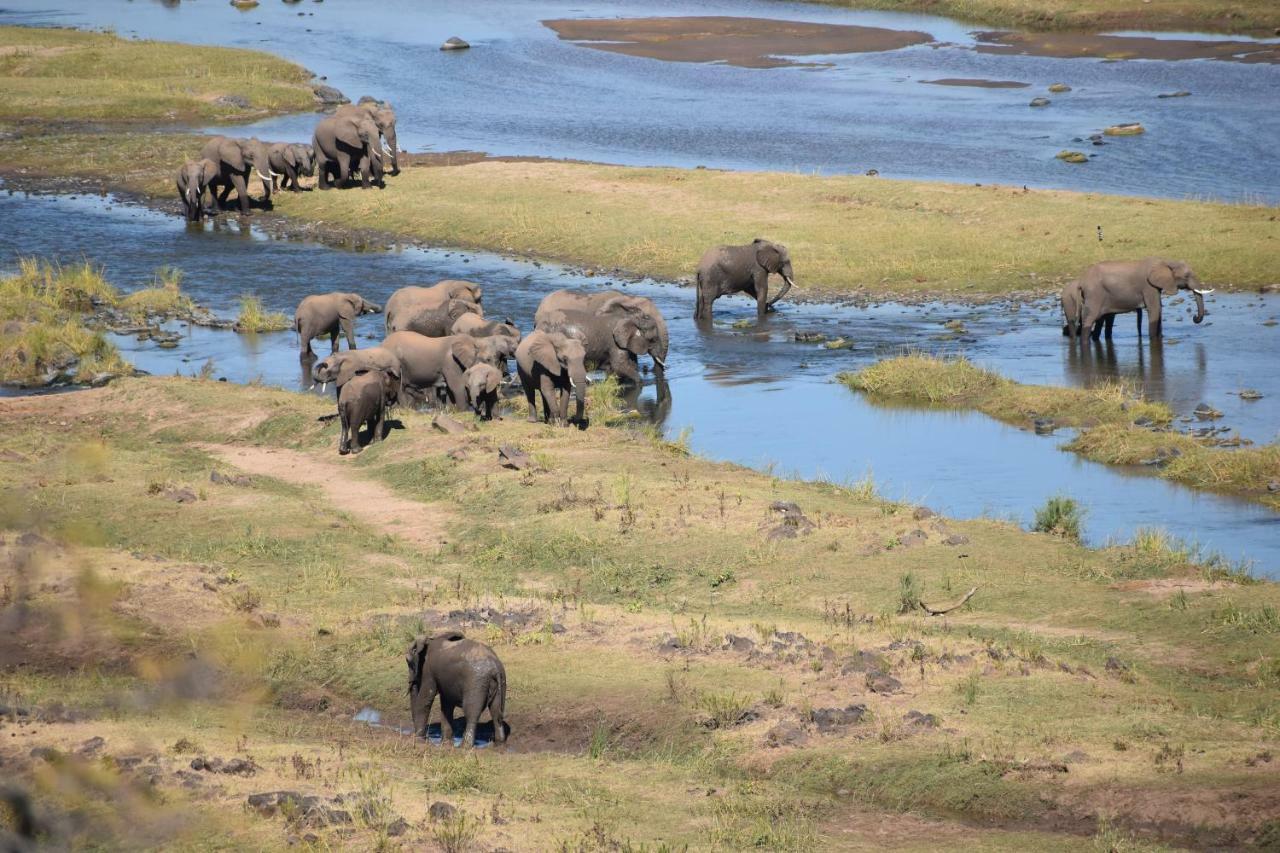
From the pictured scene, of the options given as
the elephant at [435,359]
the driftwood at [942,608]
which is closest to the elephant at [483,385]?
the elephant at [435,359]

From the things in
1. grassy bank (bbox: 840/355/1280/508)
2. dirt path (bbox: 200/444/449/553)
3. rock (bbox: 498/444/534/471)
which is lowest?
grassy bank (bbox: 840/355/1280/508)

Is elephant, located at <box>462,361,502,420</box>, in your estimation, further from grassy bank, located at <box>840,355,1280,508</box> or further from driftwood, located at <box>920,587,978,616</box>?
driftwood, located at <box>920,587,978,616</box>

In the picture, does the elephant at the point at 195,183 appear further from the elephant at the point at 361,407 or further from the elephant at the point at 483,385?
the elephant at the point at 361,407

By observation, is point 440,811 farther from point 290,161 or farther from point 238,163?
point 290,161

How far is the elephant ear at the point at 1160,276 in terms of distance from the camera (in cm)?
3112

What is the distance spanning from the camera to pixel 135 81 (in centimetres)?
6259

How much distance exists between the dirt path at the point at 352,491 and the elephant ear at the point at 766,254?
512 inches

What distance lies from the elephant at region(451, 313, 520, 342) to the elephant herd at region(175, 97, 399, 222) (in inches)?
741

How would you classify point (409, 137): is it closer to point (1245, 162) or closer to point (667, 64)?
point (667, 64)

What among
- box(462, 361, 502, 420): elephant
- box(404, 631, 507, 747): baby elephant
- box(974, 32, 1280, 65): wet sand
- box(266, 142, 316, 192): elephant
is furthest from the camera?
box(974, 32, 1280, 65): wet sand

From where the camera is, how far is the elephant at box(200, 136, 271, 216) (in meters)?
44.6

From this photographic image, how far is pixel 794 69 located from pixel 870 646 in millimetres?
57680

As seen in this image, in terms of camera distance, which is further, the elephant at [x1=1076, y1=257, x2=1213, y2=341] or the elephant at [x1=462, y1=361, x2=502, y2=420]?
the elephant at [x1=1076, y1=257, x2=1213, y2=341]

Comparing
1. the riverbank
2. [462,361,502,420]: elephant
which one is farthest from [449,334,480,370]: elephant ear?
the riverbank
